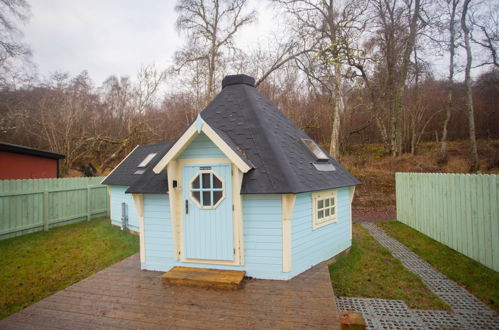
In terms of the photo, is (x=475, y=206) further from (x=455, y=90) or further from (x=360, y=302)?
(x=455, y=90)

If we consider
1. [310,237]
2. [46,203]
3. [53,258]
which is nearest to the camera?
[310,237]

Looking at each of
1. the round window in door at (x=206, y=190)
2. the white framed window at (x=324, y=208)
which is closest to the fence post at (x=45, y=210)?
the round window in door at (x=206, y=190)

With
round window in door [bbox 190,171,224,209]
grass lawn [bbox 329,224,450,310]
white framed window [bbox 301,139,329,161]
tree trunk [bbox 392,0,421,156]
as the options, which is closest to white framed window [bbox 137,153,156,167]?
round window in door [bbox 190,171,224,209]

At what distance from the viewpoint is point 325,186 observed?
18.1 feet

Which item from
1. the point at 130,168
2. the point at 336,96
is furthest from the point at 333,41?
the point at 130,168

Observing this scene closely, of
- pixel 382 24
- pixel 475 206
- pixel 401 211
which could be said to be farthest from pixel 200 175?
pixel 382 24

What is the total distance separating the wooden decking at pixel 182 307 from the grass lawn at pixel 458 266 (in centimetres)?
274

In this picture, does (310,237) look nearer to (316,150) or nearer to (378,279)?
(378,279)

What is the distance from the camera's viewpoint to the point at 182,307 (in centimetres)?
399

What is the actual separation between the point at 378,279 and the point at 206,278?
3603 mm

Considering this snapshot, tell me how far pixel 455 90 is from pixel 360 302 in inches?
955

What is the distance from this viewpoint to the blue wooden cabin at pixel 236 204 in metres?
4.84

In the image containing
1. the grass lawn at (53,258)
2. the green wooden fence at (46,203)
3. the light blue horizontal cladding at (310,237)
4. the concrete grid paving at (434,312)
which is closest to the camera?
the concrete grid paving at (434,312)

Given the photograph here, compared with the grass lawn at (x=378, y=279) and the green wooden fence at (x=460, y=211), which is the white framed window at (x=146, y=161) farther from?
the green wooden fence at (x=460, y=211)
